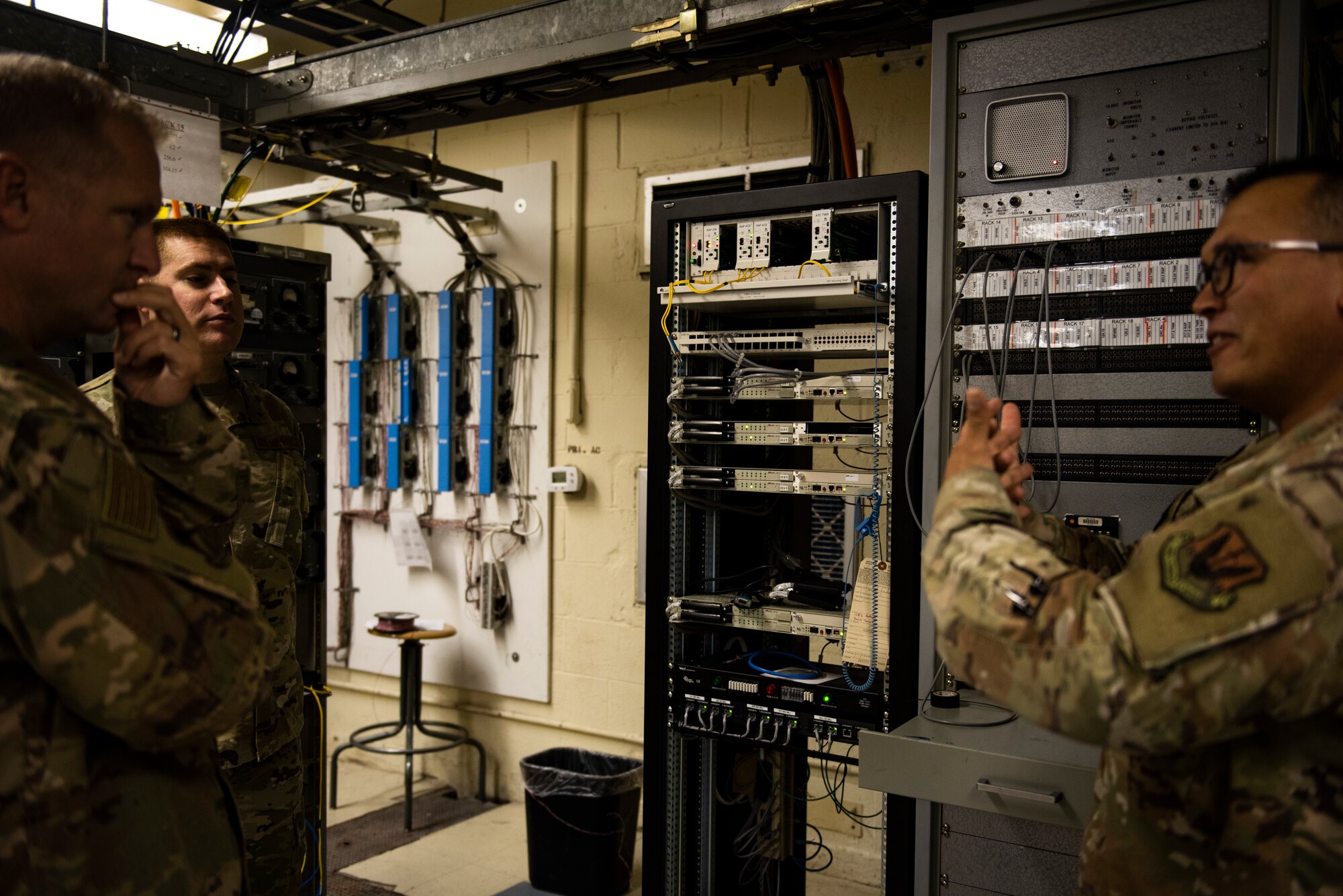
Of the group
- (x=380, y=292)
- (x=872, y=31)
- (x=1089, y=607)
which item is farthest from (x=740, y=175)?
(x=1089, y=607)

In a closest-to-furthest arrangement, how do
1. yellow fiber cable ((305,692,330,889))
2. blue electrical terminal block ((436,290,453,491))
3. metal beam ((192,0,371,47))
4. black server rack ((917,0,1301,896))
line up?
black server rack ((917,0,1301,896)), yellow fiber cable ((305,692,330,889)), metal beam ((192,0,371,47)), blue electrical terminal block ((436,290,453,491))

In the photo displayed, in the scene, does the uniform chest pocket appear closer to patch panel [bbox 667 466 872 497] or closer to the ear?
patch panel [bbox 667 466 872 497]

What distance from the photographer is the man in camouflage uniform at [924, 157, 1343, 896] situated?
97 cm

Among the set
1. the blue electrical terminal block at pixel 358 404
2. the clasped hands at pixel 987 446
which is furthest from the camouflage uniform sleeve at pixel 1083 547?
the blue electrical terminal block at pixel 358 404

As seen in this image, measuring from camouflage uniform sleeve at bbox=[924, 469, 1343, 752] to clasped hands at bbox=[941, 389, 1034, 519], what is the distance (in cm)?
19

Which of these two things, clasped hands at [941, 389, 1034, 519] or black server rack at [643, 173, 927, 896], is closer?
clasped hands at [941, 389, 1034, 519]

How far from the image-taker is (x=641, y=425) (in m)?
4.29

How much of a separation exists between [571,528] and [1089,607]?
356cm

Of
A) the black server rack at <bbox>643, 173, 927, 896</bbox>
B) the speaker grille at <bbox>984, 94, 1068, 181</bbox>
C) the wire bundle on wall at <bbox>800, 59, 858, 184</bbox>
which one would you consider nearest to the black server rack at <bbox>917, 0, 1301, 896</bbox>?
the speaker grille at <bbox>984, 94, 1068, 181</bbox>

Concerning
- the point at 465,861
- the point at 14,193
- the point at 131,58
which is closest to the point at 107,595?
the point at 14,193

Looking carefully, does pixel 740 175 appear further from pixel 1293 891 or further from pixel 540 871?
pixel 1293 891

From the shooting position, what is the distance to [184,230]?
218 centimetres

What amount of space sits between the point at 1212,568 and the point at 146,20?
3031 millimetres

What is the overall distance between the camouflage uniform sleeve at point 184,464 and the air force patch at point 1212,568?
98cm
